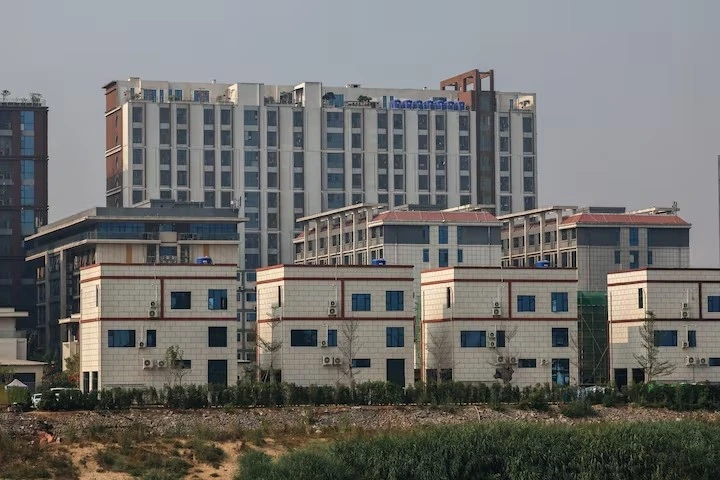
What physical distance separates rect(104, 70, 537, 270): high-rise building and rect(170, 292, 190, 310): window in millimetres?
81892

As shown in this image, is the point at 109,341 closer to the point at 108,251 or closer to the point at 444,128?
the point at 108,251

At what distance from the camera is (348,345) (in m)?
98.9

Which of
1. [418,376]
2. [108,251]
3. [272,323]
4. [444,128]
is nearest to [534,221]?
[444,128]

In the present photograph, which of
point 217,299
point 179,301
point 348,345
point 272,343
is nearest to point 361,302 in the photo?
point 348,345

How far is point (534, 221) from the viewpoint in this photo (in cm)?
16900

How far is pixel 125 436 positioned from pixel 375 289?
25102 mm

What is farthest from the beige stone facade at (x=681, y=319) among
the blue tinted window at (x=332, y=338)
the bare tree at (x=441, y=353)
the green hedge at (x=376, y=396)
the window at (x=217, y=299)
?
the window at (x=217, y=299)

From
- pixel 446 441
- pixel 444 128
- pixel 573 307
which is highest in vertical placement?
pixel 444 128

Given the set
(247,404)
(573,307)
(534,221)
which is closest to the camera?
(247,404)

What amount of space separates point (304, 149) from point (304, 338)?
282 ft

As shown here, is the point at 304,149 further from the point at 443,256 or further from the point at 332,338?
the point at 332,338

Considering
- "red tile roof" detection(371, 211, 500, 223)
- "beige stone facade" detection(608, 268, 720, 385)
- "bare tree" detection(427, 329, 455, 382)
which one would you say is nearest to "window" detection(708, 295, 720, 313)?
"beige stone facade" detection(608, 268, 720, 385)

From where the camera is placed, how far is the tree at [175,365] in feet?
309

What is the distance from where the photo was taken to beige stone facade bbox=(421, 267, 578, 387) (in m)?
101
